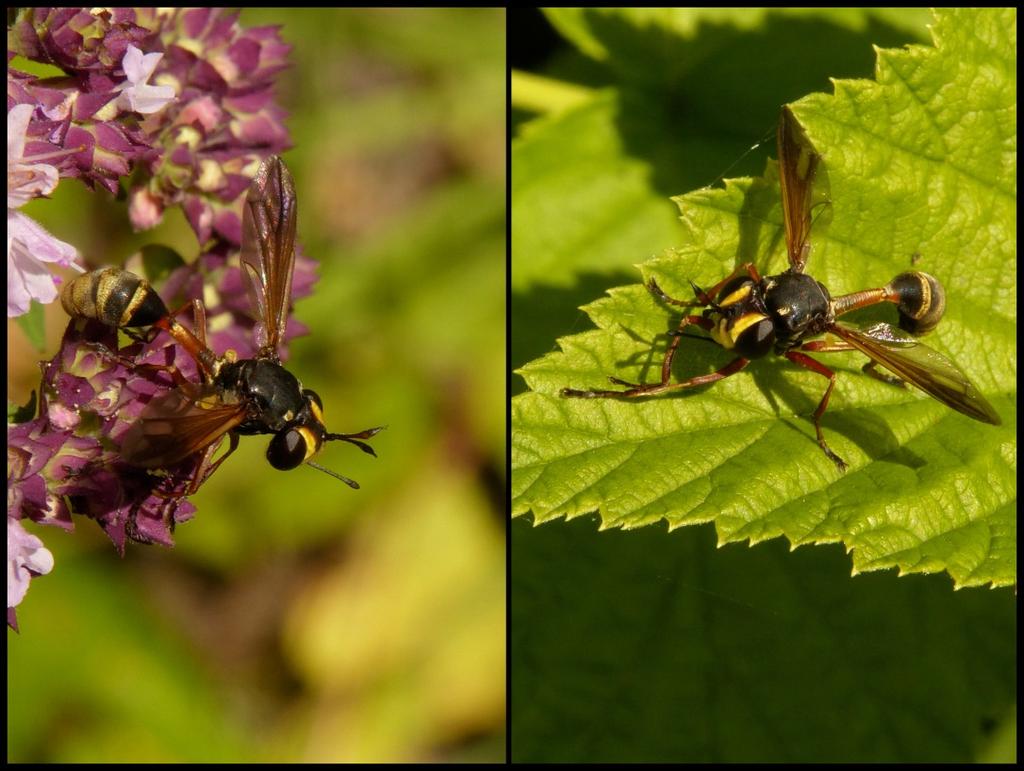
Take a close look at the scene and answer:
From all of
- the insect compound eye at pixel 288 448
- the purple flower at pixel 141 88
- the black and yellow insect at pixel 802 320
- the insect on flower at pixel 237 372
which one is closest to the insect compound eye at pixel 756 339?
the black and yellow insect at pixel 802 320

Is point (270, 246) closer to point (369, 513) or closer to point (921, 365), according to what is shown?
point (921, 365)

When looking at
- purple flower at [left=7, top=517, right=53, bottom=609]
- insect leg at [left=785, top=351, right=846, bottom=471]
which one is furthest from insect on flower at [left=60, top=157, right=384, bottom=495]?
insect leg at [left=785, top=351, right=846, bottom=471]

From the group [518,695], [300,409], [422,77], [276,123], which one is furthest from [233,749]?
[422,77]

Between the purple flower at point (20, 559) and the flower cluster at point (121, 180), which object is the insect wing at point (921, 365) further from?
the purple flower at point (20, 559)

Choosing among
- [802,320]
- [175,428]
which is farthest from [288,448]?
[802,320]

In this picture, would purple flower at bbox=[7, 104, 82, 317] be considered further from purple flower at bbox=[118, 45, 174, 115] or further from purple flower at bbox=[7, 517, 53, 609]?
purple flower at bbox=[7, 517, 53, 609]

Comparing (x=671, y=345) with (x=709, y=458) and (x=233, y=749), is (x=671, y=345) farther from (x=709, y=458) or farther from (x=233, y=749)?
(x=233, y=749)
